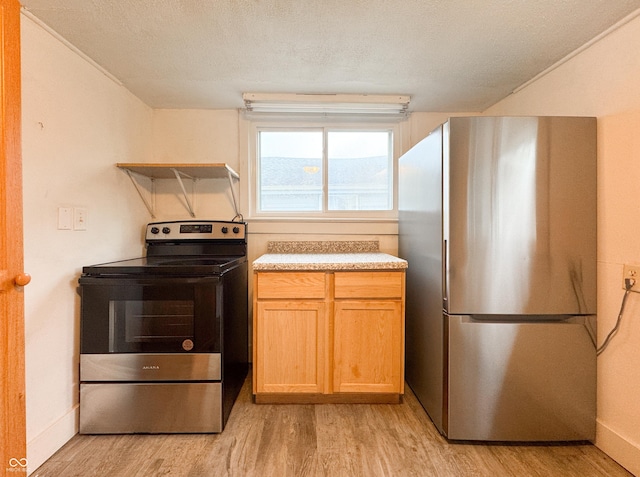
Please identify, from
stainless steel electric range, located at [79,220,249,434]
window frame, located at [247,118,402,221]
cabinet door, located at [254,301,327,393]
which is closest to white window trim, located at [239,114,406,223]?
window frame, located at [247,118,402,221]

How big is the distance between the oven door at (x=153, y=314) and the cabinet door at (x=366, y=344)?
71 cm

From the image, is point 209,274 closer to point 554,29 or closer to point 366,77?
point 366,77

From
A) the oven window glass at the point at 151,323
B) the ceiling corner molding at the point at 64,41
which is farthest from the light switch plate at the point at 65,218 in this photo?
the ceiling corner molding at the point at 64,41

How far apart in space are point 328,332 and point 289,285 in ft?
1.21

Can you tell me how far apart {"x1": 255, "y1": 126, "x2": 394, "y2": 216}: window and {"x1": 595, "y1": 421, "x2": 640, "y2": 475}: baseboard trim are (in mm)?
1792

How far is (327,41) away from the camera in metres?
1.62

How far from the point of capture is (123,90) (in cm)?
211

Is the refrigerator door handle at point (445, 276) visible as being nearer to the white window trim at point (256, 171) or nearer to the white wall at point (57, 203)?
the white window trim at point (256, 171)

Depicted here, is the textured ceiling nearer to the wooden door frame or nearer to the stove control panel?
the wooden door frame

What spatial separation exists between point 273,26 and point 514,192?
1412mm

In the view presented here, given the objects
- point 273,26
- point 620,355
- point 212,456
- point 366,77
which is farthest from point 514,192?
point 212,456

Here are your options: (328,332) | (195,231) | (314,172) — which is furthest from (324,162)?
(328,332)

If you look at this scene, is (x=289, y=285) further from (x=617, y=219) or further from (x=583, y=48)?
(x=583, y=48)

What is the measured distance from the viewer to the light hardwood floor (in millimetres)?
1414
